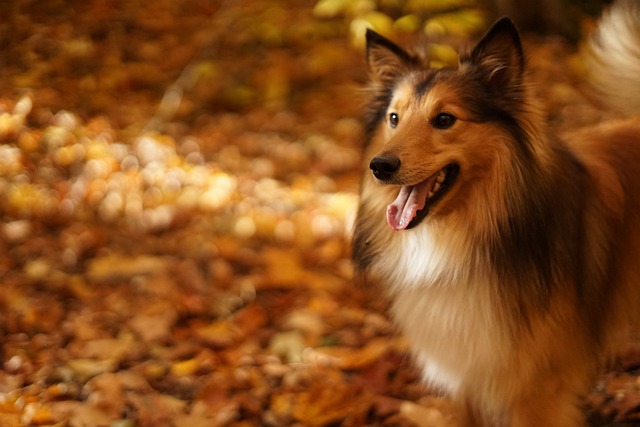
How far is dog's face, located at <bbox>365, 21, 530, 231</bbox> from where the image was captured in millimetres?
2055

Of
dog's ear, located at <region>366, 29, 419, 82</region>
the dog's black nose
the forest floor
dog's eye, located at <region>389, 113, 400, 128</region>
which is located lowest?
the forest floor

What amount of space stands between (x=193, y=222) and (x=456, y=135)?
7.73 feet

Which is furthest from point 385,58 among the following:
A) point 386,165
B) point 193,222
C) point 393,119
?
point 193,222

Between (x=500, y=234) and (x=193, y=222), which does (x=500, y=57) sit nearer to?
(x=500, y=234)

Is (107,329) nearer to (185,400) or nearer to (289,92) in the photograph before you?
(185,400)

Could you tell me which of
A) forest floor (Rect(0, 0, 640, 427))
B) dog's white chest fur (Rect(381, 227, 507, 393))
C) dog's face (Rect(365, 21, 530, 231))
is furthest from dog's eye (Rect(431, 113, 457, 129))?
forest floor (Rect(0, 0, 640, 427))

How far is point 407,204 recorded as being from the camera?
7.03ft

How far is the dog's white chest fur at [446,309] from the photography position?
84.0 inches

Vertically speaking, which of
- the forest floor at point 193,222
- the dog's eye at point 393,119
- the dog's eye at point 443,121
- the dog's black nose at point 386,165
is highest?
the dog's eye at point 443,121

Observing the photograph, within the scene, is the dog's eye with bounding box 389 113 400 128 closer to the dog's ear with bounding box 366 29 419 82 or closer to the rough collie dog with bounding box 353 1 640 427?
the rough collie dog with bounding box 353 1 640 427

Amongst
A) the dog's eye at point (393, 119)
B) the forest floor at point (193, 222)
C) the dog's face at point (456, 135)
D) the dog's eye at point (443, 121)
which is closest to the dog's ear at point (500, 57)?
the dog's face at point (456, 135)

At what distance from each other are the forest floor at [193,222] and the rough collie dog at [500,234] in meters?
0.45

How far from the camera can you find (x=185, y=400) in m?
2.73

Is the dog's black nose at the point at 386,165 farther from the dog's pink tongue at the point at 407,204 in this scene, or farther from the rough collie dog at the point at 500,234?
the dog's pink tongue at the point at 407,204
